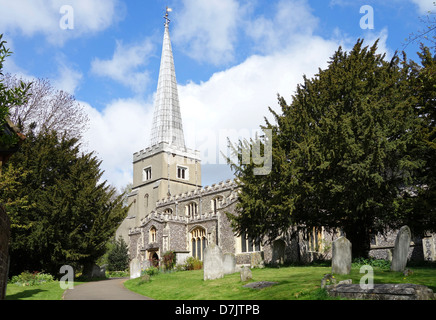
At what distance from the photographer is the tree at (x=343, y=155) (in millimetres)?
16016

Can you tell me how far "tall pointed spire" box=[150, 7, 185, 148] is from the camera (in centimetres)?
5625

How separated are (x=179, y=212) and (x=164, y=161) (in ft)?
31.8

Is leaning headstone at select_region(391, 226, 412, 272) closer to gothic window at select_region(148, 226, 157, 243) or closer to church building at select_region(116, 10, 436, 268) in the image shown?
church building at select_region(116, 10, 436, 268)

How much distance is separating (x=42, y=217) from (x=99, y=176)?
480 centimetres

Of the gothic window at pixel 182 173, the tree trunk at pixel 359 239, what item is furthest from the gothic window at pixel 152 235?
the tree trunk at pixel 359 239

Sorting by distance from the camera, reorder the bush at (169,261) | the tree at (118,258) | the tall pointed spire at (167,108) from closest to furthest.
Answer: the bush at (169,261), the tree at (118,258), the tall pointed spire at (167,108)

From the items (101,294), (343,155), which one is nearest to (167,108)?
(343,155)

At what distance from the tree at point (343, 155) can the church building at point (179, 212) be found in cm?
212

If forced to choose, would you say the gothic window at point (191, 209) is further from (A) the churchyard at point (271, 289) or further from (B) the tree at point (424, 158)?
(B) the tree at point (424, 158)

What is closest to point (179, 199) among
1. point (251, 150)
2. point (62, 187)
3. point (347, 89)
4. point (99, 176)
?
point (99, 176)

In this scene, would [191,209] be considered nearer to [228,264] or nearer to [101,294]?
[228,264]

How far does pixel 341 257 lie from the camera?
38.8 feet

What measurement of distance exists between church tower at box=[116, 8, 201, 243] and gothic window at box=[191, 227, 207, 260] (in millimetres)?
15301

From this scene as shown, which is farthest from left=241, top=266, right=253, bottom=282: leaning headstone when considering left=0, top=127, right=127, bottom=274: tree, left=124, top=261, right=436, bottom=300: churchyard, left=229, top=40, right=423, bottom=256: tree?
left=0, top=127, right=127, bottom=274: tree
